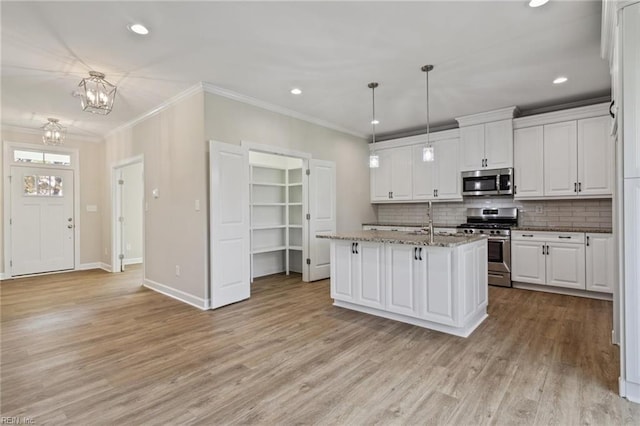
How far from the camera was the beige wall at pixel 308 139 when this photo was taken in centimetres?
403

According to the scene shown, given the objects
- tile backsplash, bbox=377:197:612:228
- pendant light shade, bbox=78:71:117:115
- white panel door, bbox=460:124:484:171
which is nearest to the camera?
pendant light shade, bbox=78:71:117:115

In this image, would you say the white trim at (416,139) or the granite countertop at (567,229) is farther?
the white trim at (416,139)

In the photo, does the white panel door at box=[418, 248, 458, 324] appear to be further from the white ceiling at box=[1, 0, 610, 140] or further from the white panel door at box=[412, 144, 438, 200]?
the white panel door at box=[412, 144, 438, 200]

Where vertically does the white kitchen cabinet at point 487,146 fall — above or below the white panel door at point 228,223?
above

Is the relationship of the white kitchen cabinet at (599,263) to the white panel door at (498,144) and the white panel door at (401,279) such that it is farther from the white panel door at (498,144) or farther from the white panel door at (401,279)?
the white panel door at (401,279)

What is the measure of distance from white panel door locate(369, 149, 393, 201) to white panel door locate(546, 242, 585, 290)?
2827 millimetres

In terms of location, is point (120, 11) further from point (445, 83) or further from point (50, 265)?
point (50, 265)

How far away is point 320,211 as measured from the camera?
5.44 metres

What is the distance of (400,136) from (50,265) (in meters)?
7.27

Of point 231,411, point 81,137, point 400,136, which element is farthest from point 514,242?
point 81,137

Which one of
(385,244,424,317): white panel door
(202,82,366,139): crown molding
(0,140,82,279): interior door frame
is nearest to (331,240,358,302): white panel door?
(385,244,424,317): white panel door

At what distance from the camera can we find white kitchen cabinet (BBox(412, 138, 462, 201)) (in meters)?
5.51

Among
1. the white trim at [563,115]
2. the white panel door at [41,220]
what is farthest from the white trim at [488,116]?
the white panel door at [41,220]

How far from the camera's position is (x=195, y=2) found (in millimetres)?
2318
